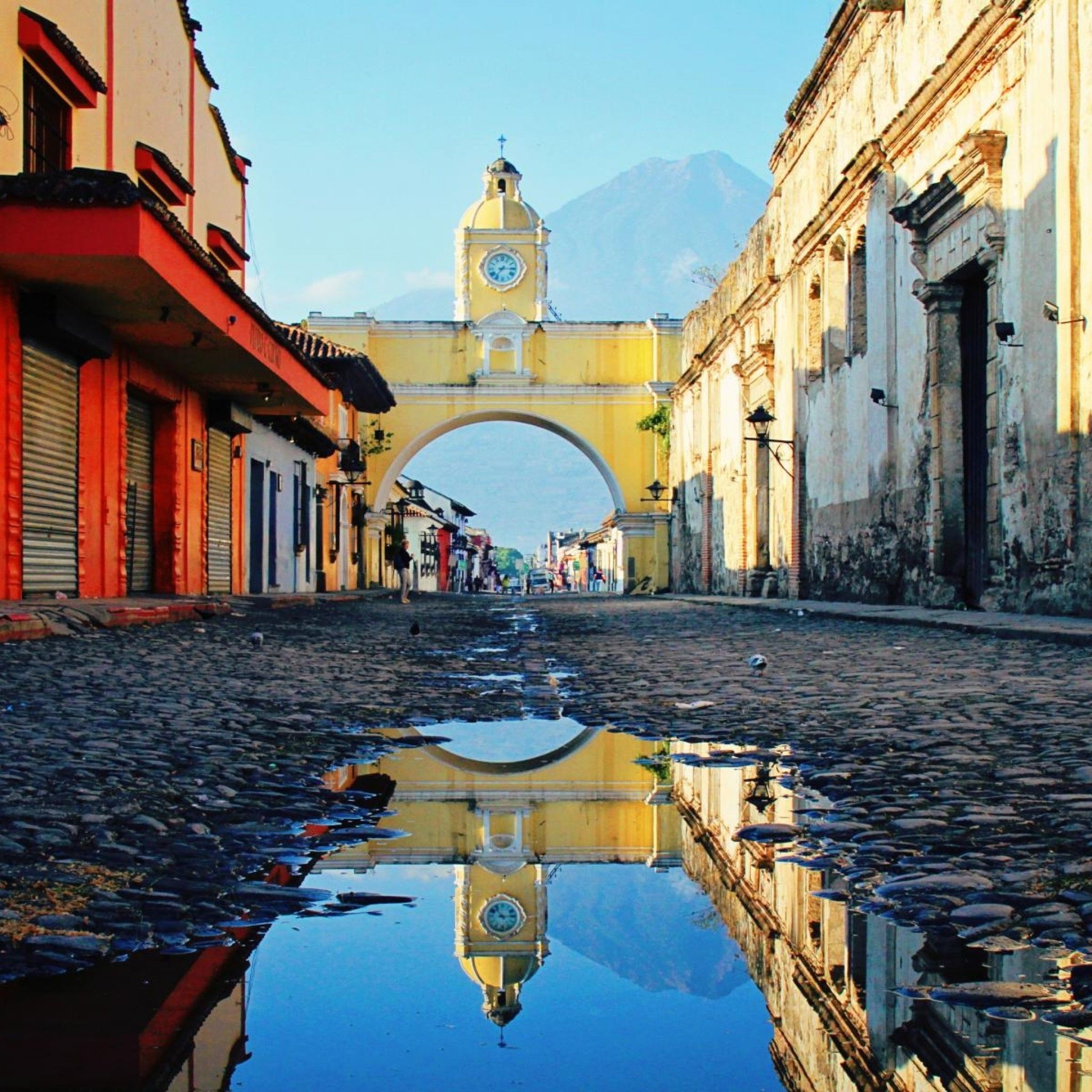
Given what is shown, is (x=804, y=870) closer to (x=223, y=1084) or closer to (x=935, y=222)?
(x=223, y=1084)

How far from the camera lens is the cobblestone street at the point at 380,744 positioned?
205cm

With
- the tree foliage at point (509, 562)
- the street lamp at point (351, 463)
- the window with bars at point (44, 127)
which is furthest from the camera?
the tree foliage at point (509, 562)

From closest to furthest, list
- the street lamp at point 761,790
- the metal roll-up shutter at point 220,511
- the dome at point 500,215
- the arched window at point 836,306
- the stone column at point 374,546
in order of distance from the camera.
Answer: the street lamp at point 761,790 < the metal roll-up shutter at point 220,511 < the arched window at point 836,306 < the stone column at point 374,546 < the dome at point 500,215

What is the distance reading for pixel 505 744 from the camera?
13.0 feet

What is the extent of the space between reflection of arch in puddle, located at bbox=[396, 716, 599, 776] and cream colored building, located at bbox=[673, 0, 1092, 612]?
637 centimetres

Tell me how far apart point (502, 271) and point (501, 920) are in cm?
3723

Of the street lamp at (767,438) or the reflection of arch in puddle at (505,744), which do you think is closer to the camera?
the reflection of arch in puddle at (505,744)

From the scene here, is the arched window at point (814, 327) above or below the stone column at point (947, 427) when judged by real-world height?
above

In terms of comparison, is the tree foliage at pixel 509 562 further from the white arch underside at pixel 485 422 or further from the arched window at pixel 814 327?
the arched window at pixel 814 327

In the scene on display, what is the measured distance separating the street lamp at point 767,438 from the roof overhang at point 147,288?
6.72 metres

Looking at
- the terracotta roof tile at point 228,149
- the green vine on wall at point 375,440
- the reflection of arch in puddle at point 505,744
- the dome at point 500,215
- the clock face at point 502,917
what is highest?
the dome at point 500,215

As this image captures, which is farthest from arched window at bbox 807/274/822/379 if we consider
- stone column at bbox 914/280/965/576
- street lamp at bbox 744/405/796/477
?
stone column at bbox 914/280/965/576

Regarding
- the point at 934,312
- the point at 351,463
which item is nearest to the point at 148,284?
the point at 934,312

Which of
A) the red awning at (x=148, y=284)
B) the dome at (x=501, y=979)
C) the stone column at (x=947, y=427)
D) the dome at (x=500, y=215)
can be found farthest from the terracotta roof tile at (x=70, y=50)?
the dome at (x=500, y=215)
